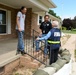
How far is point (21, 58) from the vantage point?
665 cm

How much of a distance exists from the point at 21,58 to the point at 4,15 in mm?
6085

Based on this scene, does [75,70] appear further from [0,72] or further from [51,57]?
[0,72]

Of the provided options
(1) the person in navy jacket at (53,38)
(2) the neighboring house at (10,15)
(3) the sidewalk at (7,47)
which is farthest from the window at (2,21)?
(1) the person in navy jacket at (53,38)

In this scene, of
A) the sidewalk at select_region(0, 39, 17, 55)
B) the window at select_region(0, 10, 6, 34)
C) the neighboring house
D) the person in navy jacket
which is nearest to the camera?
the person in navy jacket

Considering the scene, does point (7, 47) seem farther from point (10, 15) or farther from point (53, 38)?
point (10, 15)

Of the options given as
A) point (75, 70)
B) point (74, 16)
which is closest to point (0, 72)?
point (75, 70)

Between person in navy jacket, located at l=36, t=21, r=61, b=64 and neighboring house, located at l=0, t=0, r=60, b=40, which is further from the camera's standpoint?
neighboring house, located at l=0, t=0, r=60, b=40

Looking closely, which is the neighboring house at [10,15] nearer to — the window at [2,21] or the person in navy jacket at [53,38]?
the window at [2,21]

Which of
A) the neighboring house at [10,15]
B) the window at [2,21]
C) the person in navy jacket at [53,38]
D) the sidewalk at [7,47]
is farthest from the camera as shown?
the window at [2,21]

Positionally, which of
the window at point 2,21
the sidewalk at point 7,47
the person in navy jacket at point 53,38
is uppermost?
the window at point 2,21

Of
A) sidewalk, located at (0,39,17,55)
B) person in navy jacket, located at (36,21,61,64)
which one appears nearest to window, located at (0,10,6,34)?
sidewalk, located at (0,39,17,55)

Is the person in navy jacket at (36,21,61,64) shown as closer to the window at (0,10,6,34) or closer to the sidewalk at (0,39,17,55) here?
the sidewalk at (0,39,17,55)

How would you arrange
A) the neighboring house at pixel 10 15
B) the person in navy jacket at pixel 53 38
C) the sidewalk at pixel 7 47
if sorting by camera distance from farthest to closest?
the neighboring house at pixel 10 15 → the sidewalk at pixel 7 47 → the person in navy jacket at pixel 53 38

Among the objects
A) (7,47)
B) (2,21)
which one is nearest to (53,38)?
(7,47)
